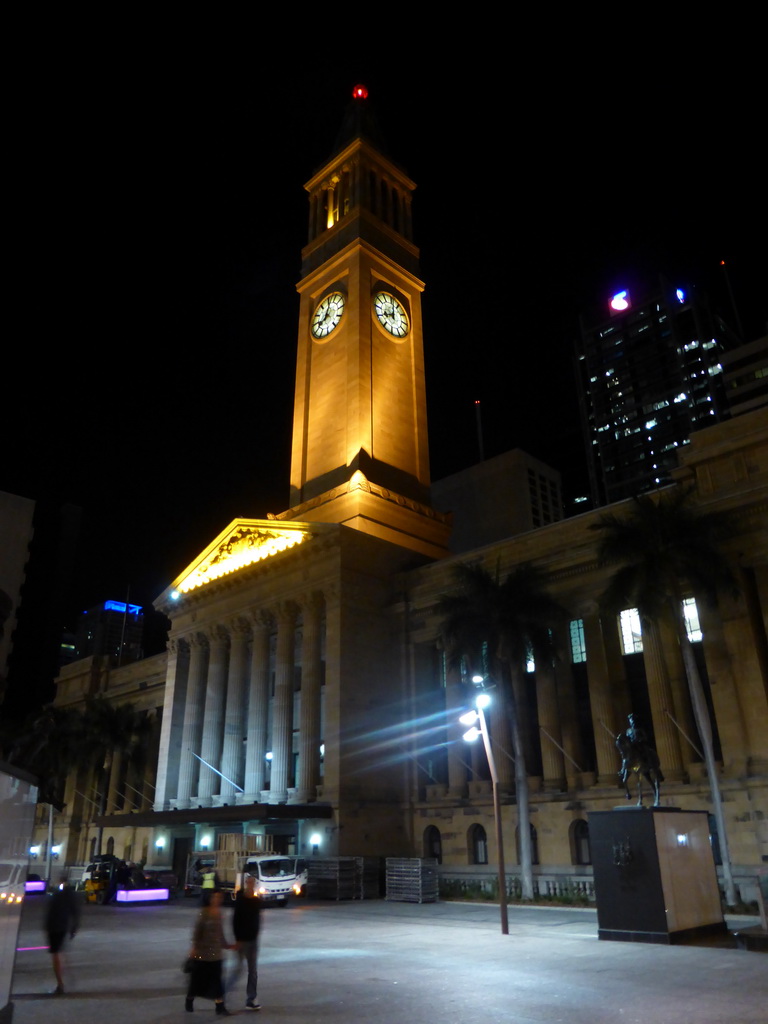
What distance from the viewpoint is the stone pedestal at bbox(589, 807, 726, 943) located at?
1852 cm

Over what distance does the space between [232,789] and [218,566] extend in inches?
600

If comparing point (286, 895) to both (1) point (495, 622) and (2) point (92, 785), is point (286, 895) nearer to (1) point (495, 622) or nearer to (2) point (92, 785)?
(1) point (495, 622)

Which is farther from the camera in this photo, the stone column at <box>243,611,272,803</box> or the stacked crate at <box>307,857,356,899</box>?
the stone column at <box>243,611,272,803</box>

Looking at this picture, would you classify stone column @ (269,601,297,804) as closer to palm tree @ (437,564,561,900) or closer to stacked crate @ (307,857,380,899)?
stacked crate @ (307,857,380,899)

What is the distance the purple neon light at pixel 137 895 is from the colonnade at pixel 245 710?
29.5ft

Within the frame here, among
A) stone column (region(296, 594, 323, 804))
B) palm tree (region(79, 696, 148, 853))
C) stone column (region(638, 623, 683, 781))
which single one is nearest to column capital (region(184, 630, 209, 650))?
stone column (region(296, 594, 323, 804))

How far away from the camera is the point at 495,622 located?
119 ft

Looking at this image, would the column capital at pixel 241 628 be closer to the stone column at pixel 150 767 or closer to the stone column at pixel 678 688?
the stone column at pixel 150 767

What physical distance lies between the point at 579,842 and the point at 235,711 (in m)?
23.5

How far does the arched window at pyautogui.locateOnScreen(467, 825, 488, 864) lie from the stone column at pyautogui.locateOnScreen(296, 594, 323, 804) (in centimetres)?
873

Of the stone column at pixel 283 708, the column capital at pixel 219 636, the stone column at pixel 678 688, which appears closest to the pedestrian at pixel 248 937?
the stone column at pixel 678 688

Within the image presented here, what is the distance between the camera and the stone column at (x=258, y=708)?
46.8m

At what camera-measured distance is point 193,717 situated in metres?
53.4

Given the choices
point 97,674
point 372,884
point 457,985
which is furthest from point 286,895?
point 97,674
